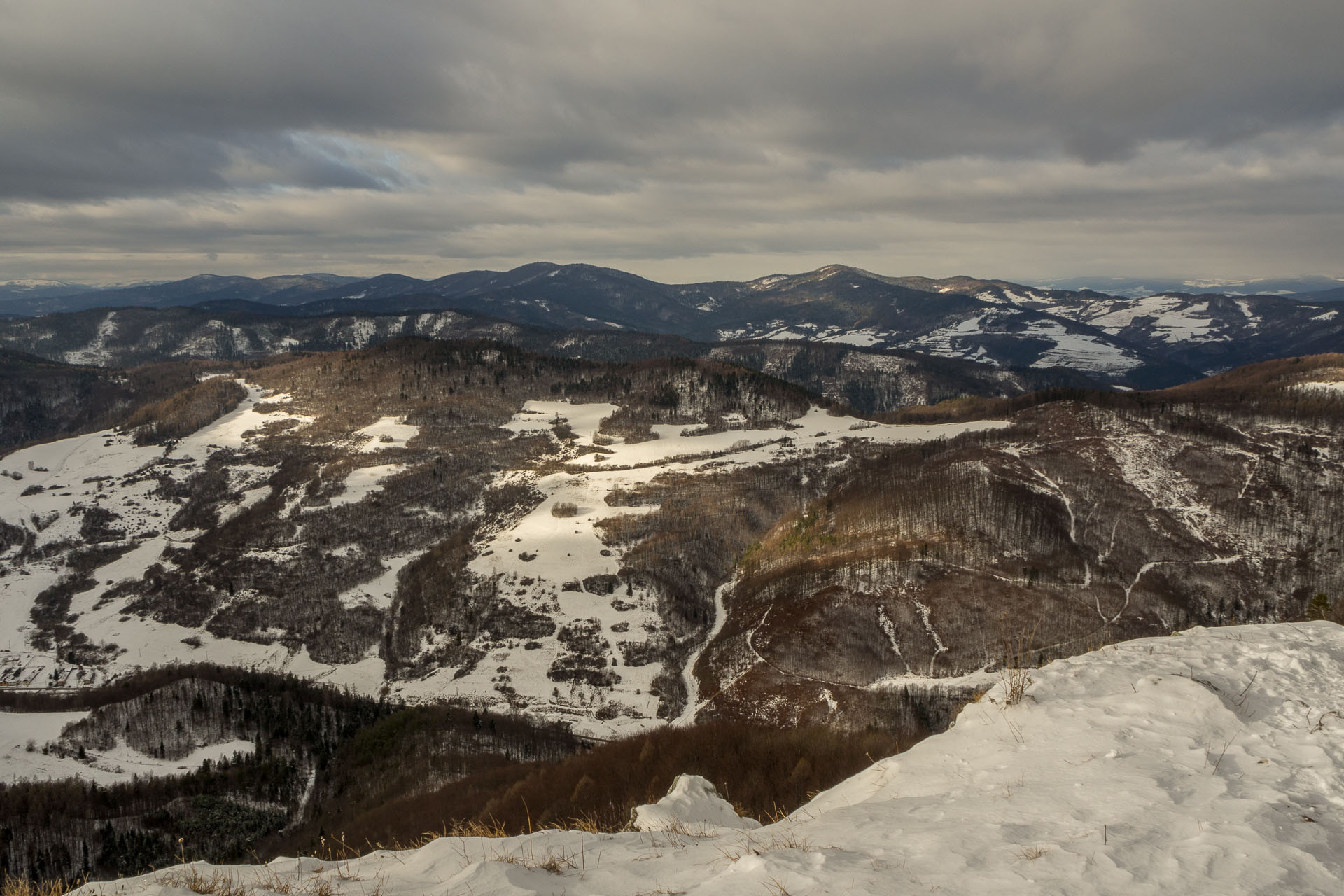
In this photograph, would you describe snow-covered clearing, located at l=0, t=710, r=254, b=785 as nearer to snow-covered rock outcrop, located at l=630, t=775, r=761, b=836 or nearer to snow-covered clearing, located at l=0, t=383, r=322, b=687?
snow-covered clearing, located at l=0, t=383, r=322, b=687

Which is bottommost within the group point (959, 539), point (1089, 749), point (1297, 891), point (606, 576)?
point (606, 576)

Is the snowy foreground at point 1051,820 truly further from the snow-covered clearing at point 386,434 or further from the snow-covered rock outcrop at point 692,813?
the snow-covered clearing at point 386,434

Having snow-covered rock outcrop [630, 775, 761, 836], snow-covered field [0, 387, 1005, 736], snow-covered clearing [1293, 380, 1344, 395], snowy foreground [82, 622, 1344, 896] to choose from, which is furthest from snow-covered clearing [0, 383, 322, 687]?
snow-covered clearing [1293, 380, 1344, 395]

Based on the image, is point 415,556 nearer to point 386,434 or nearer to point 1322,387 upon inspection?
point 386,434

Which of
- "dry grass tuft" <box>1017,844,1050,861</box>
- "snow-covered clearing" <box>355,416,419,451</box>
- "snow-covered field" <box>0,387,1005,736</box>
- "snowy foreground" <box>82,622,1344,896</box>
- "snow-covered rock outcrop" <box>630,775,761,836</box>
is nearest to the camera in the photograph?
"snowy foreground" <box>82,622,1344,896</box>

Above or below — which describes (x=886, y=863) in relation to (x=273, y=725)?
above

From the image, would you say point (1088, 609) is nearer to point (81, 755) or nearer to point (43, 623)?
point (81, 755)

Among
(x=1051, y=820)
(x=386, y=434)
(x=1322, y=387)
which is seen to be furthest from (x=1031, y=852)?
(x=1322, y=387)

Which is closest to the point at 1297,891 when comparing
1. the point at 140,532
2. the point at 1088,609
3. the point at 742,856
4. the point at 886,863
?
the point at 886,863
